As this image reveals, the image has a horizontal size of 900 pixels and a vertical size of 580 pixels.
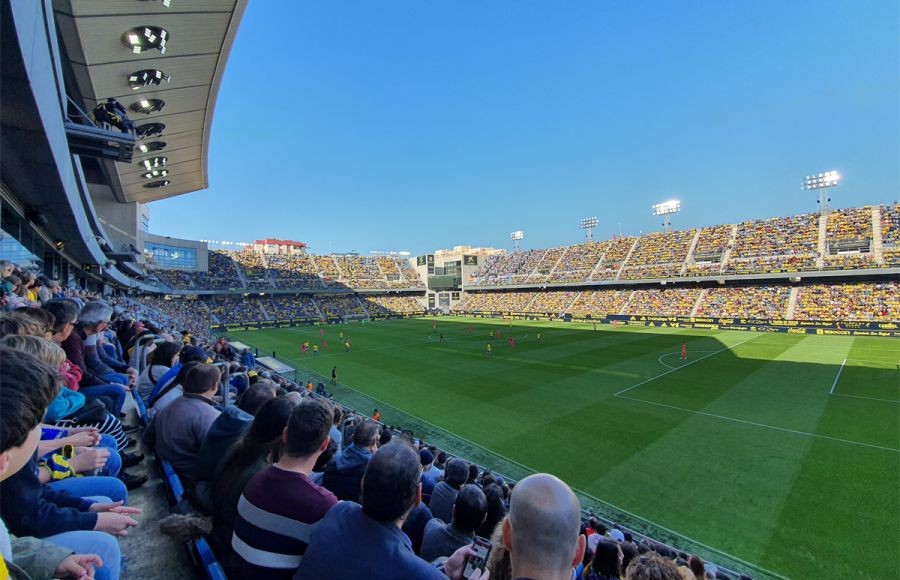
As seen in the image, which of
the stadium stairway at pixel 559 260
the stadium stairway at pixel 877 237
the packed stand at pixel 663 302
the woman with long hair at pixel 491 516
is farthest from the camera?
the stadium stairway at pixel 559 260

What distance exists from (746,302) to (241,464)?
168 ft

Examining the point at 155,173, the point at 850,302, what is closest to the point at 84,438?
the point at 155,173

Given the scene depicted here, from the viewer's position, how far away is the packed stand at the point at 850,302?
33.7m

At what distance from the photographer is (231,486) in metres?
2.89

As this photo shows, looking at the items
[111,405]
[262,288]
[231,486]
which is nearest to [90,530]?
[231,486]

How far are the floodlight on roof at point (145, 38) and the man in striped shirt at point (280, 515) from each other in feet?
56.3

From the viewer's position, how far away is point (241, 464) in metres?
2.95

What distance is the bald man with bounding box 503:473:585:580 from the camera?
67.1 inches

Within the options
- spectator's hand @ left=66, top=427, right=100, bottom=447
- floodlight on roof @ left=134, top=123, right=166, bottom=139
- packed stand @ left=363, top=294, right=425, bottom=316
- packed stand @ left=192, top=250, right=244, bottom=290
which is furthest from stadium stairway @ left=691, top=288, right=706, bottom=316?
packed stand @ left=192, top=250, right=244, bottom=290

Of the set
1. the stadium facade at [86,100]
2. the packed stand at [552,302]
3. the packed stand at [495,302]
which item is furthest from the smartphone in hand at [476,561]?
the packed stand at [495,302]

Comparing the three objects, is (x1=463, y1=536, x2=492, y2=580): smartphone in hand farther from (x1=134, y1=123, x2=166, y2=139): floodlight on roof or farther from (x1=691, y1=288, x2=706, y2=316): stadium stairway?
(x1=691, y1=288, x2=706, y2=316): stadium stairway

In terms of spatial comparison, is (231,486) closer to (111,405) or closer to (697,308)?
(111,405)

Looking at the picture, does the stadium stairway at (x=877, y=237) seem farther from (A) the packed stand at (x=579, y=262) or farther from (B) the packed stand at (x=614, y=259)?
(A) the packed stand at (x=579, y=262)

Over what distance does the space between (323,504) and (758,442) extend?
15663 millimetres
